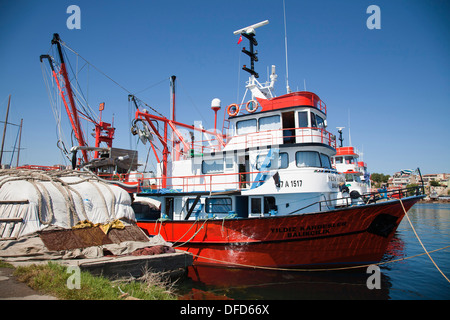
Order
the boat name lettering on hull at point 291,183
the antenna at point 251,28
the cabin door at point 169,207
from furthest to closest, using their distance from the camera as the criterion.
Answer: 1. the antenna at point 251,28
2. the cabin door at point 169,207
3. the boat name lettering on hull at point 291,183

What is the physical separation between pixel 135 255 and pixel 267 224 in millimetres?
5108

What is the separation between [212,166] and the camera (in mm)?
14047

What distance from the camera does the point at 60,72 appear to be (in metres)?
23.1

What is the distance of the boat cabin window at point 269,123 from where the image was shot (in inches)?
530

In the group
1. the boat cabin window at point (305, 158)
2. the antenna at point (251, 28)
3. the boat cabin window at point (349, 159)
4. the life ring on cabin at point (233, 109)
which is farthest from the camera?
the boat cabin window at point (349, 159)

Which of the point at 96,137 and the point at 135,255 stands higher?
the point at 96,137

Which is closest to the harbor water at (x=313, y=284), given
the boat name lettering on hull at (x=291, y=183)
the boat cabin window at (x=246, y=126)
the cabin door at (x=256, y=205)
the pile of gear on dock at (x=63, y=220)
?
the pile of gear on dock at (x=63, y=220)

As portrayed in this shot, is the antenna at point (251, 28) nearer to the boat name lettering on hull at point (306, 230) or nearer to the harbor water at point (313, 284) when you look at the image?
the boat name lettering on hull at point (306, 230)

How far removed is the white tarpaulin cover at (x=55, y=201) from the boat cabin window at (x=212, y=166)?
4.16 meters

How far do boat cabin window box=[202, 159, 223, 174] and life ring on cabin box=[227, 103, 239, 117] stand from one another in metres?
2.66

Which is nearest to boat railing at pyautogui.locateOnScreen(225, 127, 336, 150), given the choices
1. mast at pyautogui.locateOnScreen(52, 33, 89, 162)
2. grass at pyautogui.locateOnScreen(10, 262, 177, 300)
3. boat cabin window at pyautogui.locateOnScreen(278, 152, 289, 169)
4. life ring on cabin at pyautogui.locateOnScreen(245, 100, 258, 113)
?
boat cabin window at pyautogui.locateOnScreen(278, 152, 289, 169)
